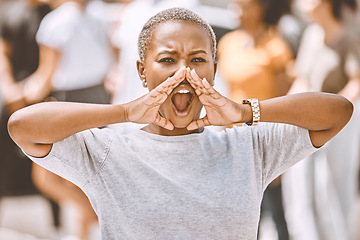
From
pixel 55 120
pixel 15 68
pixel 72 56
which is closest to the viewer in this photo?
pixel 55 120

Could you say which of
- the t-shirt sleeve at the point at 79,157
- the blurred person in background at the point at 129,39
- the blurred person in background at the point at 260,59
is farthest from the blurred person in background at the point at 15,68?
the t-shirt sleeve at the point at 79,157

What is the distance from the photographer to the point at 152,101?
0.98 meters

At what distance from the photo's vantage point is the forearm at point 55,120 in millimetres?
928

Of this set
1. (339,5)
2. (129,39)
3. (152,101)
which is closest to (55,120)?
(152,101)

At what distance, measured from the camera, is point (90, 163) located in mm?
985

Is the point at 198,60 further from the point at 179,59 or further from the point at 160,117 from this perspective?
the point at 160,117

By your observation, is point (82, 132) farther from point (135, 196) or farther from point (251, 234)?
point (251, 234)

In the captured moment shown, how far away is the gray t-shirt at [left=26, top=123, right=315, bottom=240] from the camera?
945mm

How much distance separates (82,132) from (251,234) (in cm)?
47

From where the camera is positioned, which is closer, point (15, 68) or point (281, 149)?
point (281, 149)

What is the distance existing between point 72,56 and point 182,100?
1.64 meters

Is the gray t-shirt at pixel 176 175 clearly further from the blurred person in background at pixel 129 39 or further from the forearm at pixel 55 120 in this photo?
the blurred person in background at pixel 129 39

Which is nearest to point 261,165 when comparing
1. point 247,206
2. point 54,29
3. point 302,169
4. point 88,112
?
point 247,206

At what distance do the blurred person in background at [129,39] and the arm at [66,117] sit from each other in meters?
1.44
